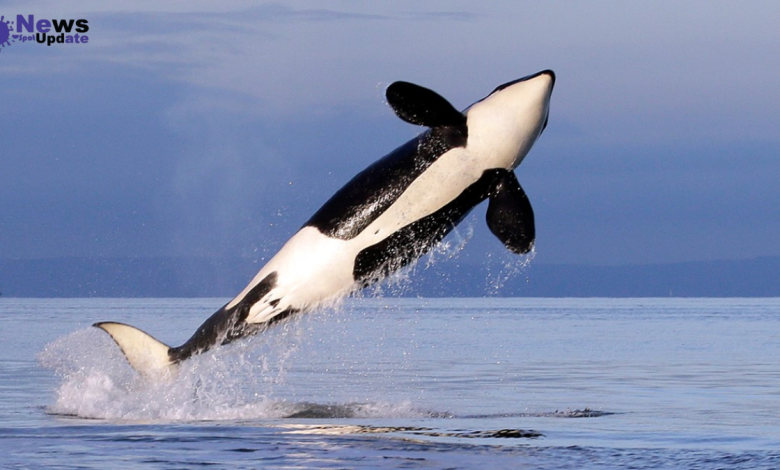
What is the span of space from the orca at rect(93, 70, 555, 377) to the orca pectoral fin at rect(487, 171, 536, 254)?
0.04 ft

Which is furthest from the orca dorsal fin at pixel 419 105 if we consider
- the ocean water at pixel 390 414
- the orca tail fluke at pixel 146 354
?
the orca tail fluke at pixel 146 354

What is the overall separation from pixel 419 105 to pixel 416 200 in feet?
3.46

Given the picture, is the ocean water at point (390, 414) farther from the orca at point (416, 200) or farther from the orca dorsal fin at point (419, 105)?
the orca dorsal fin at point (419, 105)

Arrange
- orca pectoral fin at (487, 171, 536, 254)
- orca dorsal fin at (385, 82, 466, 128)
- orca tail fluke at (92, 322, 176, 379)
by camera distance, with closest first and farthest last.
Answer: orca dorsal fin at (385, 82, 466, 128)
orca pectoral fin at (487, 171, 536, 254)
orca tail fluke at (92, 322, 176, 379)

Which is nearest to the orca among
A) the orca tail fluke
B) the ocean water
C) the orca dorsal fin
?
the orca dorsal fin

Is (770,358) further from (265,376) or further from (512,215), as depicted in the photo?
(512,215)

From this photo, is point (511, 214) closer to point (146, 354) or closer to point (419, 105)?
point (419, 105)

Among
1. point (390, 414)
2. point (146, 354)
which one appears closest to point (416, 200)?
point (390, 414)

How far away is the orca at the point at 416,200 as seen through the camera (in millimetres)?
12328

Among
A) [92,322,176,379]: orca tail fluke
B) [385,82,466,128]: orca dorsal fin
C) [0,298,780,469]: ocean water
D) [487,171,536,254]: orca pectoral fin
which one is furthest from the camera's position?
[92,322,176,379]: orca tail fluke

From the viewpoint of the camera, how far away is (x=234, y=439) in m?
10.8

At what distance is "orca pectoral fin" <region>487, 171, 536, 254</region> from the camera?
12.5 metres

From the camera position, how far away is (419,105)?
40.6 feet

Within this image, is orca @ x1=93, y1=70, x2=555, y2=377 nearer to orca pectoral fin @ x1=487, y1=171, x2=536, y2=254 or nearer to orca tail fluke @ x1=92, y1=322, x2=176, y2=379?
orca pectoral fin @ x1=487, y1=171, x2=536, y2=254
